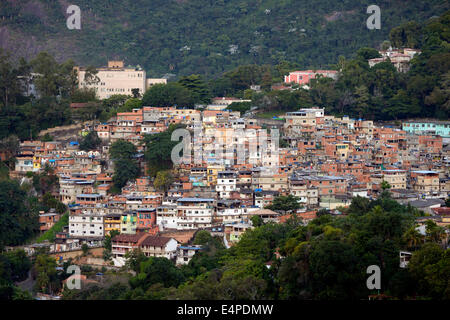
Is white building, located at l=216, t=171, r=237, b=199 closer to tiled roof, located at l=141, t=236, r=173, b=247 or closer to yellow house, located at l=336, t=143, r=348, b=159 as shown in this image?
tiled roof, located at l=141, t=236, r=173, b=247

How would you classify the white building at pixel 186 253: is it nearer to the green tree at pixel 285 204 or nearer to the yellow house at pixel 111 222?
the yellow house at pixel 111 222

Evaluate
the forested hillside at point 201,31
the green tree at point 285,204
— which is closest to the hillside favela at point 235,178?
the green tree at point 285,204

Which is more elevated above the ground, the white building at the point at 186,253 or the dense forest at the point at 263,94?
the dense forest at the point at 263,94

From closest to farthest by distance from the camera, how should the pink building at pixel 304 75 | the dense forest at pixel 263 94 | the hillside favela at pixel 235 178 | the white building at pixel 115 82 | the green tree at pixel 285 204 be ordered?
the hillside favela at pixel 235 178 → the green tree at pixel 285 204 → the dense forest at pixel 263 94 → the white building at pixel 115 82 → the pink building at pixel 304 75

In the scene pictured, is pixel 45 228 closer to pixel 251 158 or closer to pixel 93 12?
pixel 251 158

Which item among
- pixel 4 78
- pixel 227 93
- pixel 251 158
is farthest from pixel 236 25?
pixel 251 158
